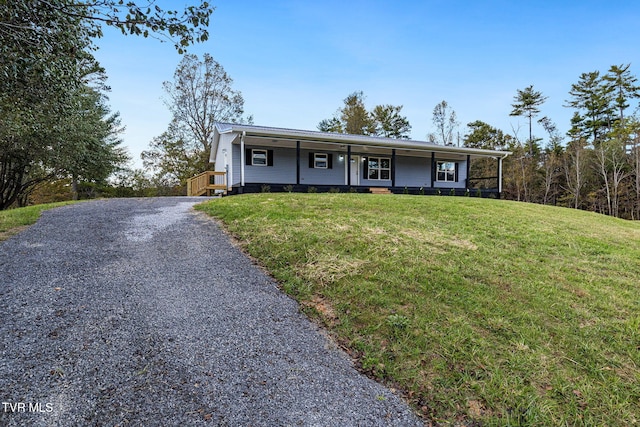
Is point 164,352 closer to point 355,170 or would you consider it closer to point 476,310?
point 476,310

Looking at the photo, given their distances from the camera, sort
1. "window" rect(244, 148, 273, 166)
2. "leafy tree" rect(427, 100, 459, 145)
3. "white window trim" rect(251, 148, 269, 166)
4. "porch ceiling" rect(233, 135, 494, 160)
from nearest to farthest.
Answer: "porch ceiling" rect(233, 135, 494, 160) < "window" rect(244, 148, 273, 166) < "white window trim" rect(251, 148, 269, 166) < "leafy tree" rect(427, 100, 459, 145)

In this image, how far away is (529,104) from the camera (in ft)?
105

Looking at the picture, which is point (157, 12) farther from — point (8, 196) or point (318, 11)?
point (8, 196)

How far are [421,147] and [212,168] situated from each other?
1469cm

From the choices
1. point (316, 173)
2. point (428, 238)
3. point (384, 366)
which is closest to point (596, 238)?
point (428, 238)

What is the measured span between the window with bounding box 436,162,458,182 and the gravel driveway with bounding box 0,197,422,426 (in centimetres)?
1692

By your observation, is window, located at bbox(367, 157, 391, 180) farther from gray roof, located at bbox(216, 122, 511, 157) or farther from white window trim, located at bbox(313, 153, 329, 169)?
white window trim, located at bbox(313, 153, 329, 169)

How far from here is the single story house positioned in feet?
46.3

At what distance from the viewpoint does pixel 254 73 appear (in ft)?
56.4

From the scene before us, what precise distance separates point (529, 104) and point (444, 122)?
8.41 metres

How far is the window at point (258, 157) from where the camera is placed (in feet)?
48.6

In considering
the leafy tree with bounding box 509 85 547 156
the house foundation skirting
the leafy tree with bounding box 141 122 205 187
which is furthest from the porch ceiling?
the leafy tree with bounding box 509 85 547 156

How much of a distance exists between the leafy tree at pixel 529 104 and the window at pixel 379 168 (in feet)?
72.6

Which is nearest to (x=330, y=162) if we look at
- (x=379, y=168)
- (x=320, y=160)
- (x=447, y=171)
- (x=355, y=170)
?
(x=320, y=160)
